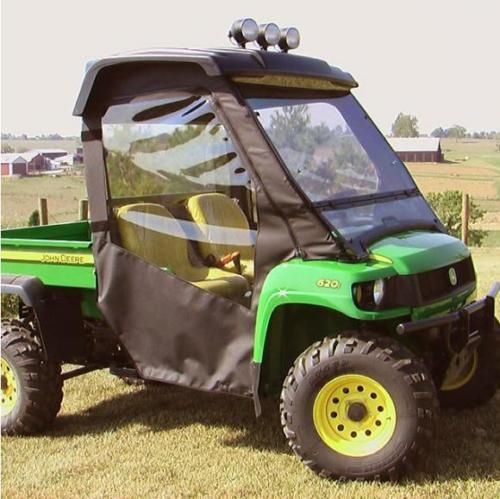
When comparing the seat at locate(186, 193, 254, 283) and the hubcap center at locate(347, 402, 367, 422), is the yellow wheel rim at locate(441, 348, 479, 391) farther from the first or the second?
the seat at locate(186, 193, 254, 283)

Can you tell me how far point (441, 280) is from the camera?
450cm

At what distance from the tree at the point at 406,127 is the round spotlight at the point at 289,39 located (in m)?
56.2

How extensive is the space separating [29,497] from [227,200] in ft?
5.99

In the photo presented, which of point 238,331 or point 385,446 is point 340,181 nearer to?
point 238,331

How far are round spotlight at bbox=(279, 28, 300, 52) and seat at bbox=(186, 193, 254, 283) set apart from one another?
3.13 ft

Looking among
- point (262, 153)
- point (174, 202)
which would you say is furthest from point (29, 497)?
point (262, 153)

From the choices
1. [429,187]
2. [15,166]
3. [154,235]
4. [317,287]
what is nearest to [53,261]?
[154,235]

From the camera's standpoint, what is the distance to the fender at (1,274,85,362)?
5.11 m

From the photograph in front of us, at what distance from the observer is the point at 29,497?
430 centimetres

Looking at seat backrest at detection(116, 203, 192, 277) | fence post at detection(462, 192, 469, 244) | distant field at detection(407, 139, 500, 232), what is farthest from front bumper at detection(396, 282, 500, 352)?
distant field at detection(407, 139, 500, 232)

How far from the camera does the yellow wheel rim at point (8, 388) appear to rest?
5.25 metres

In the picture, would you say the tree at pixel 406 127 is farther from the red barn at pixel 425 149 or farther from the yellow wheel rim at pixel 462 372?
the yellow wheel rim at pixel 462 372

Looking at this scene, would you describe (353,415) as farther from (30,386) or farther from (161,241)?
(30,386)

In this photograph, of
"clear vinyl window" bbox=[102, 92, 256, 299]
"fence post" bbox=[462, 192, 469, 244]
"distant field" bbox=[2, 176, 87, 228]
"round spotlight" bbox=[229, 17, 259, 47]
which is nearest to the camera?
"clear vinyl window" bbox=[102, 92, 256, 299]
